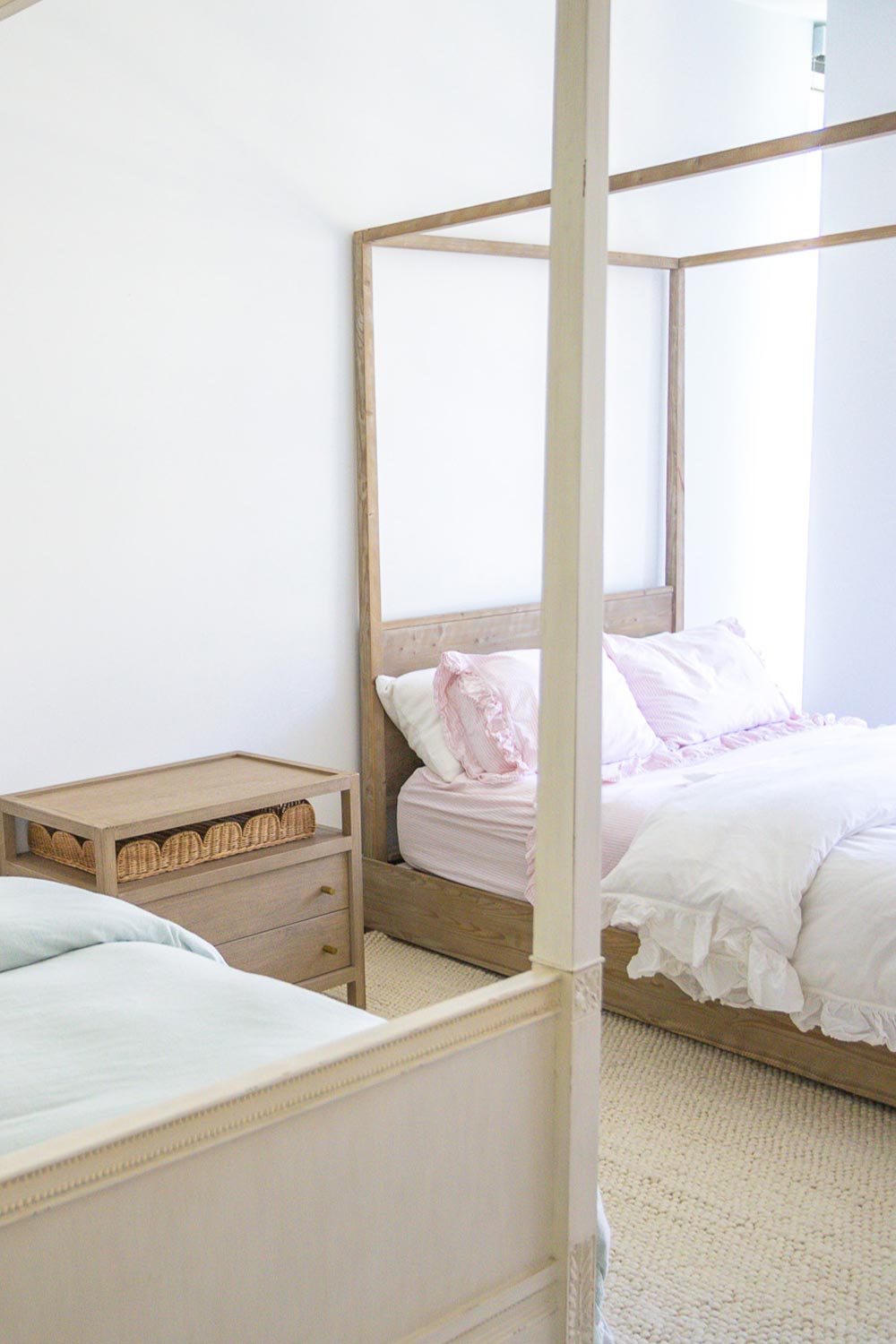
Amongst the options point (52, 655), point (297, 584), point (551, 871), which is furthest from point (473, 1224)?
point (297, 584)

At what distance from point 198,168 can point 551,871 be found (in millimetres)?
2395

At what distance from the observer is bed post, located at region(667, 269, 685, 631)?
4656 millimetres

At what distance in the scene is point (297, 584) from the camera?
3611mm

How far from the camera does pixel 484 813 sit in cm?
346

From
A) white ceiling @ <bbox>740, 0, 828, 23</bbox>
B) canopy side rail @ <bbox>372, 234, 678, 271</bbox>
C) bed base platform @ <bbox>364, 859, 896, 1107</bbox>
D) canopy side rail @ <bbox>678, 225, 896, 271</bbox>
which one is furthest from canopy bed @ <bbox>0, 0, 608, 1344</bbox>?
white ceiling @ <bbox>740, 0, 828, 23</bbox>

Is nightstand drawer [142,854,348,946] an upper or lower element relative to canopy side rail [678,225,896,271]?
lower

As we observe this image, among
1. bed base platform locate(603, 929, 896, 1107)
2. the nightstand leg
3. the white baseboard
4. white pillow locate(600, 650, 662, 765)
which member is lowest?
bed base platform locate(603, 929, 896, 1107)

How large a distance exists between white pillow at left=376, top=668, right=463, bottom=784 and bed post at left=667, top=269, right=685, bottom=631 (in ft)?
4.47

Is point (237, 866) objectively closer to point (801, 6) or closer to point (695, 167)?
point (695, 167)

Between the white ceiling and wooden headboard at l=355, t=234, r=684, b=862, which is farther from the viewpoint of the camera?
the white ceiling

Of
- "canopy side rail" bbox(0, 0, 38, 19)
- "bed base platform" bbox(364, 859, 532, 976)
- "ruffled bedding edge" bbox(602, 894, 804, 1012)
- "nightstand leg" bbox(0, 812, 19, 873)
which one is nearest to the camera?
"canopy side rail" bbox(0, 0, 38, 19)

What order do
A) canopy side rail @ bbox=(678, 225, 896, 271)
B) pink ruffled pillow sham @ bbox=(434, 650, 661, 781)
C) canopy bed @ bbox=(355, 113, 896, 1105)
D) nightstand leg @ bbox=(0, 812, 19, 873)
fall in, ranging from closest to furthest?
1. canopy bed @ bbox=(355, 113, 896, 1105)
2. nightstand leg @ bbox=(0, 812, 19, 873)
3. pink ruffled pillow sham @ bbox=(434, 650, 661, 781)
4. canopy side rail @ bbox=(678, 225, 896, 271)

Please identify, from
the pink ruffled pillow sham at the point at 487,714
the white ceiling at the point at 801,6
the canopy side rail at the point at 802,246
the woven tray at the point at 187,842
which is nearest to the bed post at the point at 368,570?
the pink ruffled pillow sham at the point at 487,714

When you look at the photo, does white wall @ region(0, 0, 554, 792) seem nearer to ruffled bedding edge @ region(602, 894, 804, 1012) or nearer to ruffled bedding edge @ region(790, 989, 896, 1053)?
ruffled bedding edge @ region(602, 894, 804, 1012)
